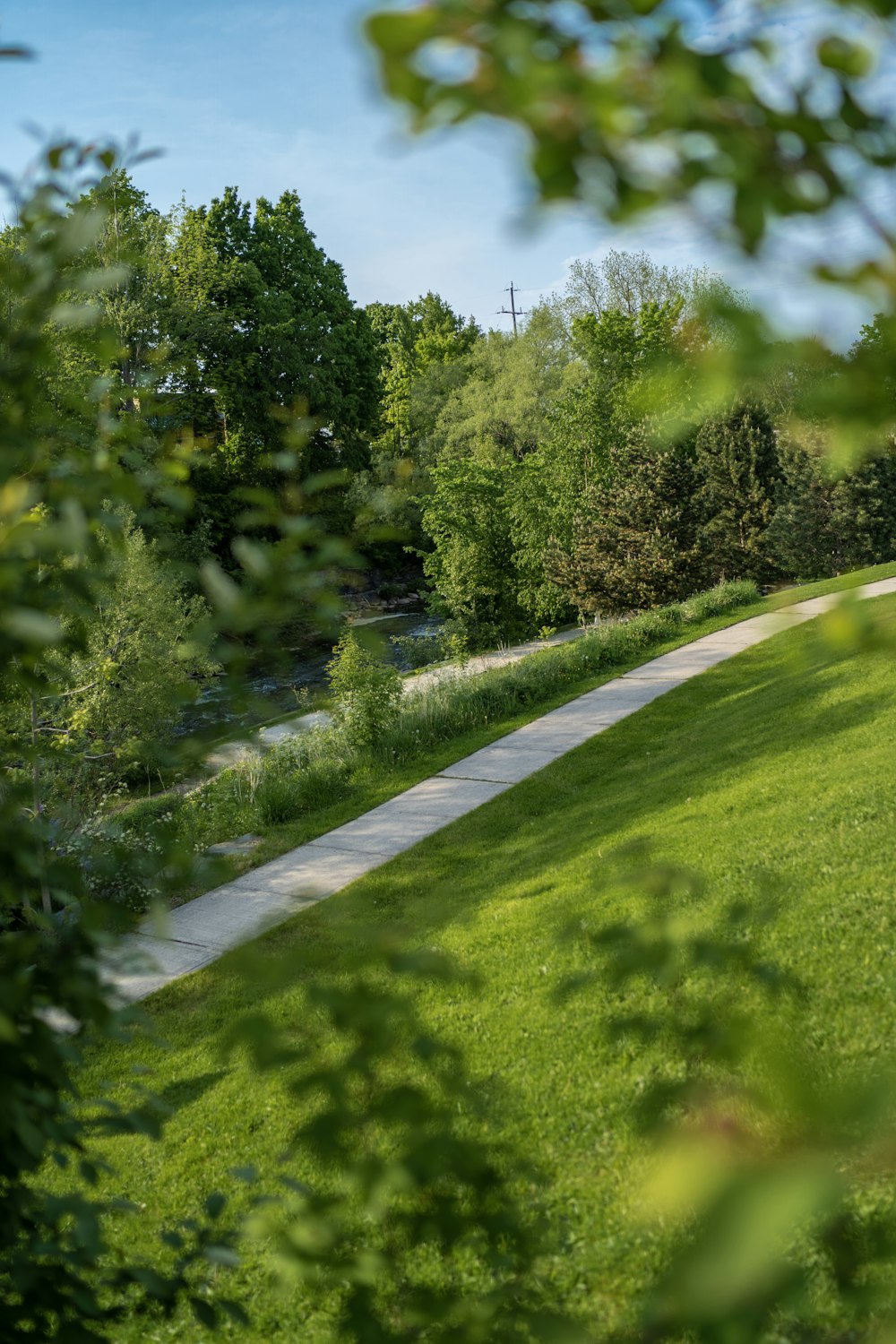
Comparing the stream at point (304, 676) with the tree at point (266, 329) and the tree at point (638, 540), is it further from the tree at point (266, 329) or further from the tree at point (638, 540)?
the tree at point (266, 329)

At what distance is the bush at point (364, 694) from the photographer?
1016 centimetres

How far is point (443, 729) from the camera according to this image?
1067 centimetres

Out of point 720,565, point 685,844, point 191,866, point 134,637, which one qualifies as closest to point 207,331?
point 720,565

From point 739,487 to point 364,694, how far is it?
41.6 ft

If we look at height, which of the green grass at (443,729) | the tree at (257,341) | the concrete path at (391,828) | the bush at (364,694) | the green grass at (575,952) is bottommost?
the green grass at (575,952)

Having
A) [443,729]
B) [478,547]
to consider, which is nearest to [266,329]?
[478,547]

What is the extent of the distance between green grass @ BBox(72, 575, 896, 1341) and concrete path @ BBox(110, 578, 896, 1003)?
278 millimetres

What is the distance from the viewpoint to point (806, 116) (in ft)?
2.46

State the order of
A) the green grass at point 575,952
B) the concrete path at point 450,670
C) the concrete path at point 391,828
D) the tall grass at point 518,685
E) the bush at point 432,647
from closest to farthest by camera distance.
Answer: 1. the green grass at point 575,952
2. the concrete path at point 391,828
3. the tall grass at point 518,685
4. the concrete path at point 450,670
5. the bush at point 432,647

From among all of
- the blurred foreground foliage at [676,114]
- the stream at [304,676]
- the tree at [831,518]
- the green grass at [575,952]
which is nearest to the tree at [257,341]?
the stream at [304,676]

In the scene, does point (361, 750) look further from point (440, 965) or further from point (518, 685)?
point (440, 965)

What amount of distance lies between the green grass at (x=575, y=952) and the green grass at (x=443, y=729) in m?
1.37

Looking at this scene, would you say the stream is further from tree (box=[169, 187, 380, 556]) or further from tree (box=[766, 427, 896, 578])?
tree (box=[766, 427, 896, 578])

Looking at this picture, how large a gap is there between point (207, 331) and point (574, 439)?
13627 millimetres
